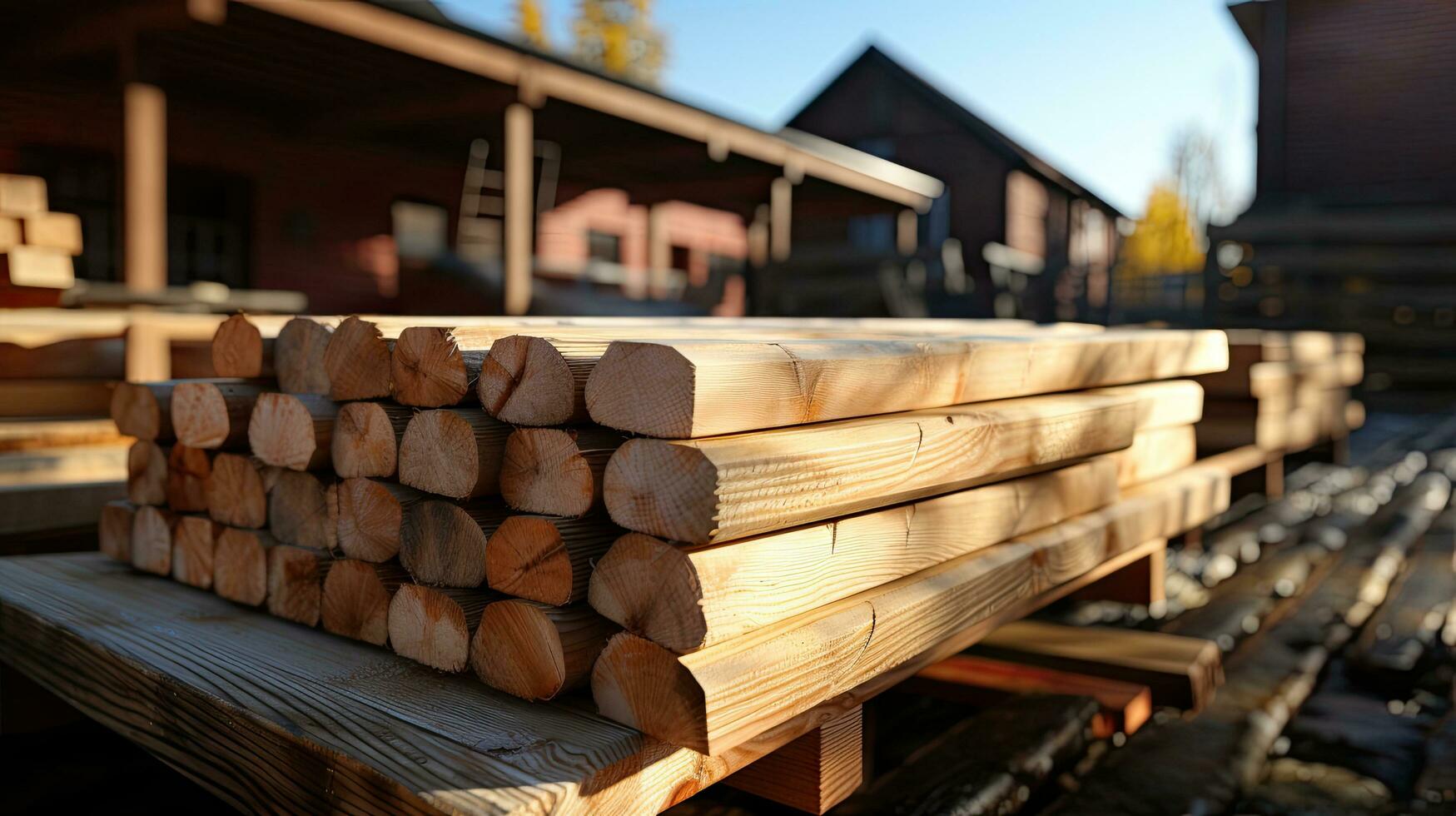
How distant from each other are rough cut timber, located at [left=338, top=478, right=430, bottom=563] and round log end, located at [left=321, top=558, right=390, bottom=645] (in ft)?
0.10

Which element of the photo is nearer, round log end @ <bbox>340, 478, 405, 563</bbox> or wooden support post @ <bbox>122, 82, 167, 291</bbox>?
round log end @ <bbox>340, 478, 405, 563</bbox>

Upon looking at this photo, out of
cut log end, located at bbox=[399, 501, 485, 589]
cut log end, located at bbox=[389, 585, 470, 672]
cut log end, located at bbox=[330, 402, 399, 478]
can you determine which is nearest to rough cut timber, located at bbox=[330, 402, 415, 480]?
cut log end, located at bbox=[330, 402, 399, 478]

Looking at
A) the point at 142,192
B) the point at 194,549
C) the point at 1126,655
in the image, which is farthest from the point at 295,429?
the point at 142,192

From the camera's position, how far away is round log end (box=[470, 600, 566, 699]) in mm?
1726

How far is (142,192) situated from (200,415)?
4.50 metres

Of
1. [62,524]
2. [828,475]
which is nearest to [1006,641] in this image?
[828,475]

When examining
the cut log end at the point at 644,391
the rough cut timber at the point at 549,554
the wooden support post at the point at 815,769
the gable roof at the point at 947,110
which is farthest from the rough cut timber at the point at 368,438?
the gable roof at the point at 947,110

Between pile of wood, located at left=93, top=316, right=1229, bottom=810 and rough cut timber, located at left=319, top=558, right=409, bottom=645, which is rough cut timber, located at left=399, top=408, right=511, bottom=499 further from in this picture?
rough cut timber, located at left=319, top=558, right=409, bottom=645

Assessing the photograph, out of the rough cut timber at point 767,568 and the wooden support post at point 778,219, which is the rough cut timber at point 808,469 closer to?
the rough cut timber at point 767,568

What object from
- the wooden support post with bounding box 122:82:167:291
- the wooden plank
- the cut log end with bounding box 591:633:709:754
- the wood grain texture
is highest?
the wooden support post with bounding box 122:82:167:291

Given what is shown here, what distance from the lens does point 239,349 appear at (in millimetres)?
2426

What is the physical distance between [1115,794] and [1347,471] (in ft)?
18.4

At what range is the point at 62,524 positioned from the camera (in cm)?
346

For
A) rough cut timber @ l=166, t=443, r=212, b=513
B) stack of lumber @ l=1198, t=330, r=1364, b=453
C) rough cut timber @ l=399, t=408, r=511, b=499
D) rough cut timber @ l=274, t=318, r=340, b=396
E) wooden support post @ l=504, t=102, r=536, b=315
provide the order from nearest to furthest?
1. rough cut timber @ l=399, t=408, r=511, b=499
2. rough cut timber @ l=274, t=318, r=340, b=396
3. rough cut timber @ l=166, t=443, r=212, b=513
4. stack of lumber @ l=1198, t=330, r=1364, b=453
5. wooden support post @ l=504, t=102, r=536, b=315
